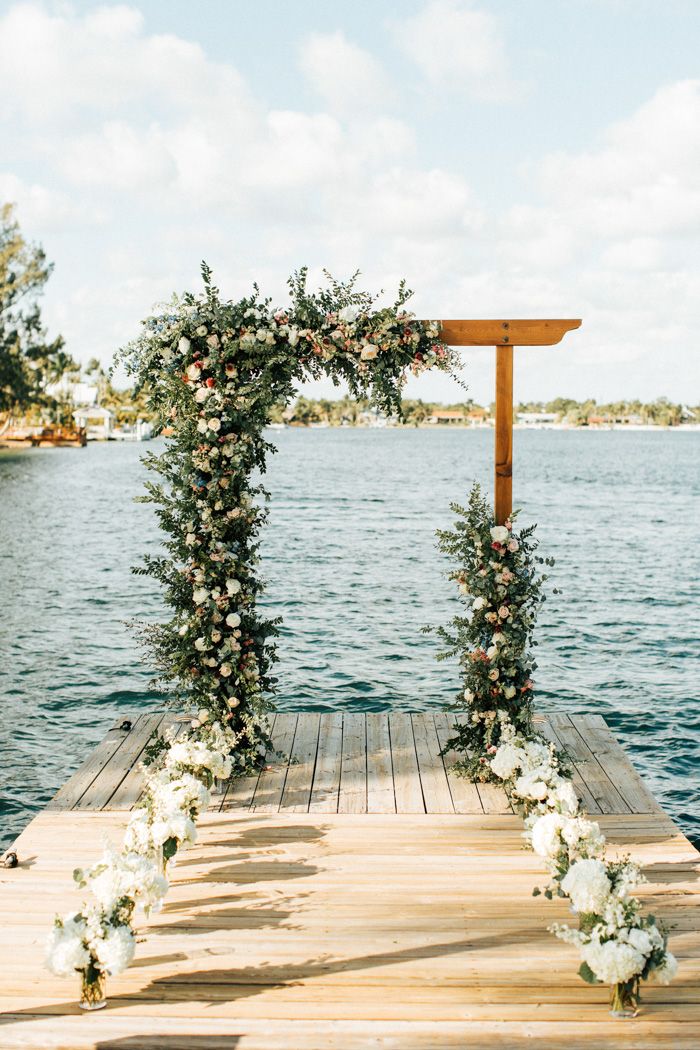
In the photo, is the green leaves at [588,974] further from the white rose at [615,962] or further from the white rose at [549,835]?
the white rose at [549,835]

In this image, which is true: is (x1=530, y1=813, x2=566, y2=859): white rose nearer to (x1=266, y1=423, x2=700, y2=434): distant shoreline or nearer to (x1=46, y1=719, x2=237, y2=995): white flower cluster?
(x1=46, y1=719, x2=237, y2=995): white flower cluster

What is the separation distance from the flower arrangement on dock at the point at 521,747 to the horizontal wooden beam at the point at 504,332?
959 millimetres

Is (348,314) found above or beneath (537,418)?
beneath

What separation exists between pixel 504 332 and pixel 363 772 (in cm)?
293

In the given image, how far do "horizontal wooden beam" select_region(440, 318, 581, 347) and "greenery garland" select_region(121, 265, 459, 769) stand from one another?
0.51 ft

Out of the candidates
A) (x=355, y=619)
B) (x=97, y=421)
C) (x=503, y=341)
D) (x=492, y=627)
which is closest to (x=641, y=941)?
(x=492, y=627)

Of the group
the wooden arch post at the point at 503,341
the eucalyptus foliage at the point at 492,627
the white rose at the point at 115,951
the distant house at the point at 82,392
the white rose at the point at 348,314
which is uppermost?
the distant house at the point at 82,392

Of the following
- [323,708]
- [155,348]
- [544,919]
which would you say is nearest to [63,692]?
[323,708]

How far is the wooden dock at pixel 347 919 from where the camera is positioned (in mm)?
3521

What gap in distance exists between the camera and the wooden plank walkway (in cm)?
564

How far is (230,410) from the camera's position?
5875mm

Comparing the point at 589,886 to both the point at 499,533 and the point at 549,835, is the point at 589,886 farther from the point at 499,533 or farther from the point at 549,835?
the point at 499,533

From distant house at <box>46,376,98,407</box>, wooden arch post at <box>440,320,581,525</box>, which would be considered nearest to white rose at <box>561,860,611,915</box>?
wooden arch post at <box>440,320,581,525</box>

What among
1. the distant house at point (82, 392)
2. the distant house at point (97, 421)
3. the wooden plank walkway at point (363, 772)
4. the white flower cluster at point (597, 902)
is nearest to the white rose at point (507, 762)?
the wooden plank walkway at point (363, 772)
